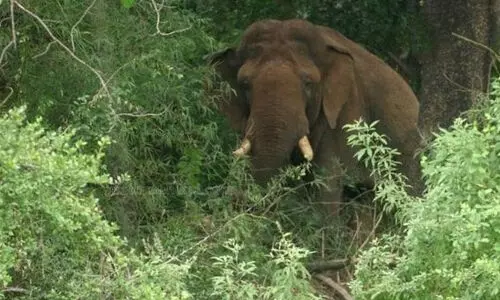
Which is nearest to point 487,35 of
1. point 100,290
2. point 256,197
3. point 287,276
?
point 256,197

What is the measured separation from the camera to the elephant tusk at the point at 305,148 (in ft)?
39.7

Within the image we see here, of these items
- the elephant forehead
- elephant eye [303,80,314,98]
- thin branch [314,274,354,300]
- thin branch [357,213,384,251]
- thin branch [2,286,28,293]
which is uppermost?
thin branch [2,286,28,293]

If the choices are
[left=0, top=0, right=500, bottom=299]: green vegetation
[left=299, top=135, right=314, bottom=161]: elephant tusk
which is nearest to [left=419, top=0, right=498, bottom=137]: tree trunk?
[left=0, top=0, right=500, bottom=299]: green vegetation

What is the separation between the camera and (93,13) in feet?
33.4

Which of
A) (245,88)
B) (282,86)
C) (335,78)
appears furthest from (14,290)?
(335,78)

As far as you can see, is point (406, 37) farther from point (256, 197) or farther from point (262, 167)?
point (256, 197)

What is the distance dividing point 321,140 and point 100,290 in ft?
16.5

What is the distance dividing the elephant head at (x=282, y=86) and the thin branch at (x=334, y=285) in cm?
133

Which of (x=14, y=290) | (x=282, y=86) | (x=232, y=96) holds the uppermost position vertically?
(x=14, y=290)

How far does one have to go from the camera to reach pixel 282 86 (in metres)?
12.1

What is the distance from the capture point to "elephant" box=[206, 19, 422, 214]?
11961 millimetres

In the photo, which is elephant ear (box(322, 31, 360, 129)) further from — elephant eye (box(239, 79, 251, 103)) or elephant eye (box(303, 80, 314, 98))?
elephant eye (box(239, 79, 251, 103))

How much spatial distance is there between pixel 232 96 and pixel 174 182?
2145 mm

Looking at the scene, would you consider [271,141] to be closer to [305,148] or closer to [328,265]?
[305,148]
